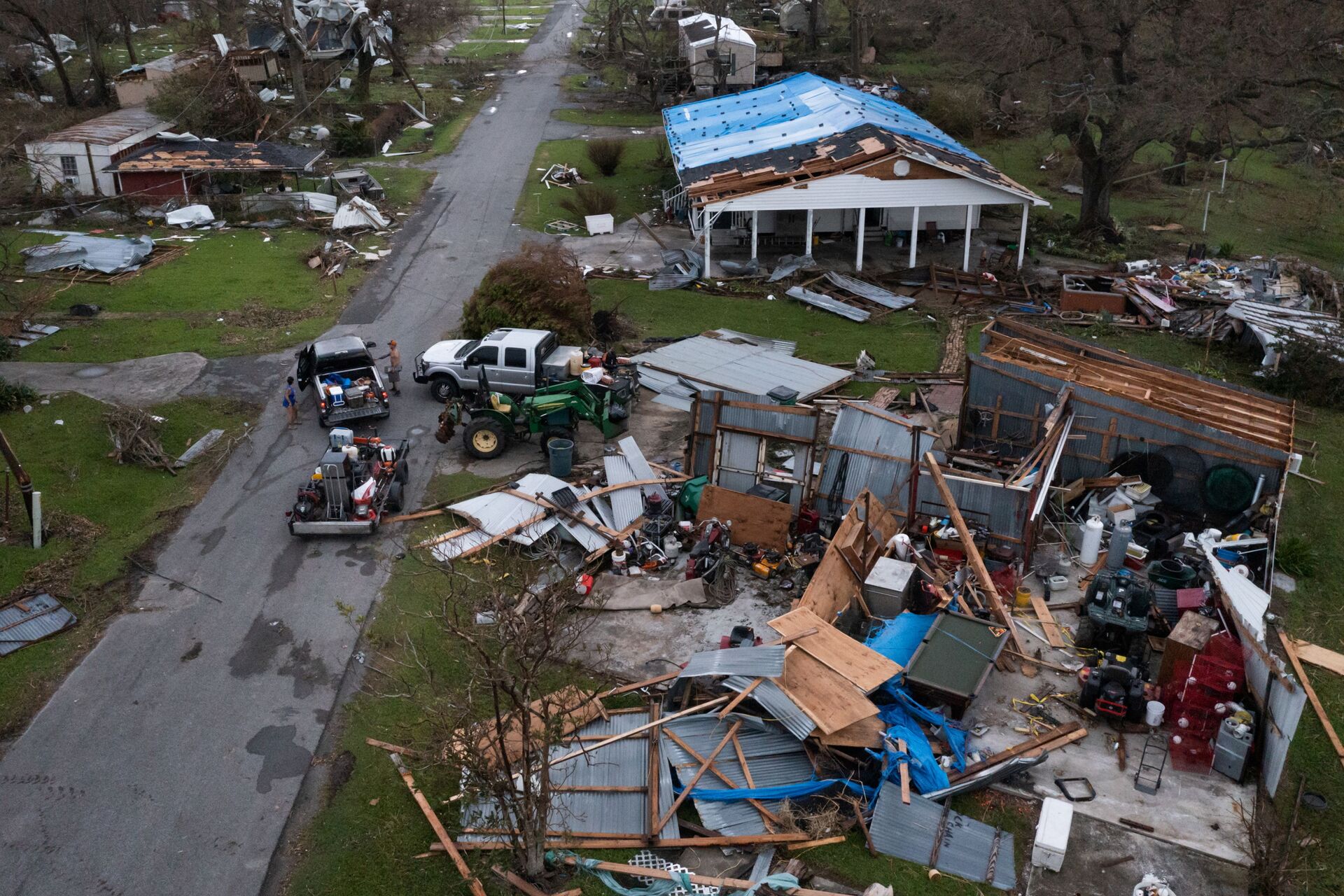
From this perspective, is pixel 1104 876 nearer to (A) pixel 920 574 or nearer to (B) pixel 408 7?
(A) pixel 920 574

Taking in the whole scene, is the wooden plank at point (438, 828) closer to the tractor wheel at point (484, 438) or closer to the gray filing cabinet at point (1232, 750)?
the tractor wheel at point (484, 438)

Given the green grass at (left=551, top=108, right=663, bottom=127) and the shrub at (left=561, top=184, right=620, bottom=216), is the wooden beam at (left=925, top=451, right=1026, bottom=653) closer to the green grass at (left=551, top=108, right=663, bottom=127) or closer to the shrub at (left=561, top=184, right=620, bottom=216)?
the shrub at (left=561, top=184, right=620, bottom=216)

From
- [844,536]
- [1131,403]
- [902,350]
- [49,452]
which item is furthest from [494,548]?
[902,350]

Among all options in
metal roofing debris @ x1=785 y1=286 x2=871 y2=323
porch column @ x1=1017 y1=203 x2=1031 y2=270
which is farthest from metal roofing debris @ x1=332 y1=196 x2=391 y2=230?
porch column @ x1=1017 y1=203 x2=1031 y2=270

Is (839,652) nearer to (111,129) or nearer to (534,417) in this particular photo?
(534,417)

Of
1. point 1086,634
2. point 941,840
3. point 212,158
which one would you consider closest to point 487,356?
point 1086,634
